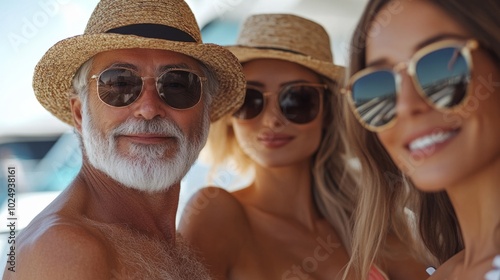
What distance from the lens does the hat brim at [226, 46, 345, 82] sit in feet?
9.76

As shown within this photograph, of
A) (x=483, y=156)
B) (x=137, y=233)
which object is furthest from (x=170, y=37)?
Answer: (x=483, y=156)

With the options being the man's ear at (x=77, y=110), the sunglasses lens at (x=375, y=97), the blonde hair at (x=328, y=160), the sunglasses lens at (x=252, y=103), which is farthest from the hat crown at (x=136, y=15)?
the sunglasses lens at (x=375, y=97)

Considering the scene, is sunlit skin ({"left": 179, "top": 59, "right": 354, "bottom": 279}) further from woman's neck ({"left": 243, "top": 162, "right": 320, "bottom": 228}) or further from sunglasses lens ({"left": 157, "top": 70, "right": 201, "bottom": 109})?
sunglasses lens ({"left": 157, "top": 70, "right": 201, "bottom": 109})

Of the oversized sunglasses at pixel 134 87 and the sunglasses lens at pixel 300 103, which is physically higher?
the oversized sunglasses at pixel 134 87

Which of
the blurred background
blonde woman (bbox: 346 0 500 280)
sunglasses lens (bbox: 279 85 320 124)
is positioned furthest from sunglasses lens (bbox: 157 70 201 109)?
the blurred background

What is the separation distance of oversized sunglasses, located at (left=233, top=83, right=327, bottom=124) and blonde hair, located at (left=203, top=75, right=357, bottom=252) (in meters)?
0.12

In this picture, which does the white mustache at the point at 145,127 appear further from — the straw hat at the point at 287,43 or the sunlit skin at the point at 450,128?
the sunlit skin at the point at 450,128

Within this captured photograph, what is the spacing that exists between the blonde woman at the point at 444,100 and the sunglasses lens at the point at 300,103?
4.69ft

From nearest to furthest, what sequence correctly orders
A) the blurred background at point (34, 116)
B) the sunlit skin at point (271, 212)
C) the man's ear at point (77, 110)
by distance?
the man's ear at point (77, 110) < the sunlit skin at point (271, 212) < the blurred background at point (34, 116)

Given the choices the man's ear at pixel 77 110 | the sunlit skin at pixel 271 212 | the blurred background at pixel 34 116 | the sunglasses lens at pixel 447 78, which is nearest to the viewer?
the sunglasses lens at pixel 447 78

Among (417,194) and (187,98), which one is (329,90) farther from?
(417,194)

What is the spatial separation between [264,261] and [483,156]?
64.6 inches

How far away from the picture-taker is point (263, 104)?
9.57ft

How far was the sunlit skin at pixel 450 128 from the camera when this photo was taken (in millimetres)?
1250
